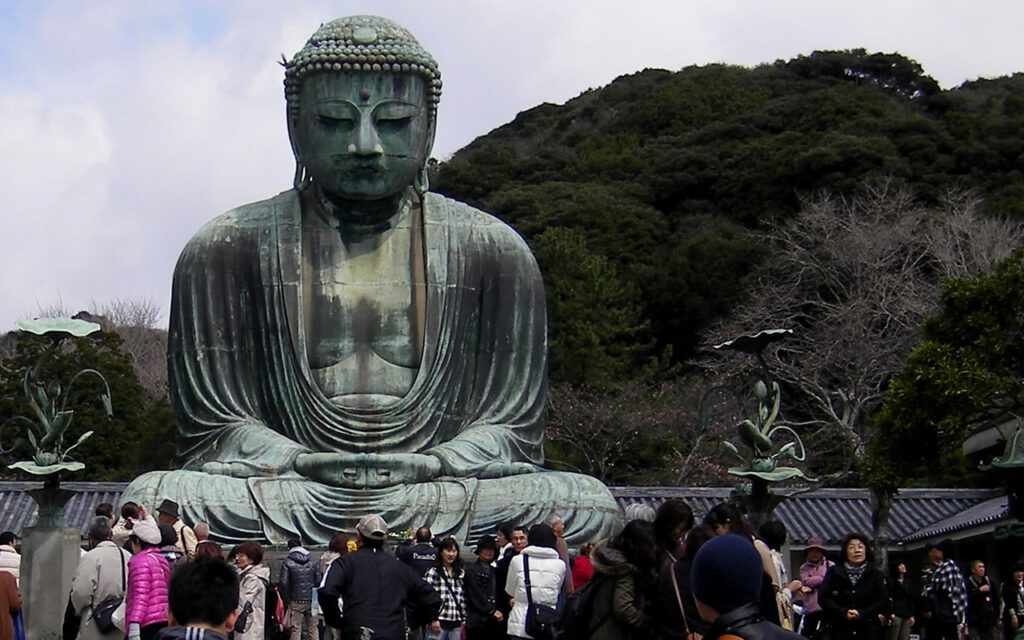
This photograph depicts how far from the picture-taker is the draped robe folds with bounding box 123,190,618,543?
1258cm

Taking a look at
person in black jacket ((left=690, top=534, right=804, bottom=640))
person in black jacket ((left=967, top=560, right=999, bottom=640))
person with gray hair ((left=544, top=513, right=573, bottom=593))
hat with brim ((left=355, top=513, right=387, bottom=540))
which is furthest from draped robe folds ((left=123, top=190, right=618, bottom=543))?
person in black jacket ((left=690, top=534, right=804, bottom=640))

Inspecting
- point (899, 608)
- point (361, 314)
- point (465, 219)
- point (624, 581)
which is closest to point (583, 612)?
point (624, 581)

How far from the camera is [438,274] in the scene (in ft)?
45.6

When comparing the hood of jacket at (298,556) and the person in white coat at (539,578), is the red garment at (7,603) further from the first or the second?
the person in white coat at (539,578)

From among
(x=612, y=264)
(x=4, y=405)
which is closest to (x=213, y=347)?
(x=4, y=405)

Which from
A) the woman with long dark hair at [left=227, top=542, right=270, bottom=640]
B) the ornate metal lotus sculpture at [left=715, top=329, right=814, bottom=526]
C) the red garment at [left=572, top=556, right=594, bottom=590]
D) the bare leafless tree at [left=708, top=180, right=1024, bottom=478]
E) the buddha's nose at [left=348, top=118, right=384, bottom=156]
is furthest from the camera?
the bare leafless tree at [left=708, top=180, right=1024, bottom=478]

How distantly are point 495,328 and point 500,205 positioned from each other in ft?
90.9

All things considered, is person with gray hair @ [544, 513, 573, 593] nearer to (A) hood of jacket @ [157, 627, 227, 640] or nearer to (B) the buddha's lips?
(B) the buddha's lips

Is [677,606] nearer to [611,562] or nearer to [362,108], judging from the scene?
[611,562]

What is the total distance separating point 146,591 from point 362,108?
245 inches

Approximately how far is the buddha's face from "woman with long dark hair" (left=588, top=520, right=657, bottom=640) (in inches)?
284

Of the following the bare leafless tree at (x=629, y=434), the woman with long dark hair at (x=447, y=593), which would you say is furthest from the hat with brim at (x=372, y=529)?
the bare leafless tree at (x=629, y=434)

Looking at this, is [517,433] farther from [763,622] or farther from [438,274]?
[763,622]

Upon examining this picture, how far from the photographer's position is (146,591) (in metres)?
8.06
